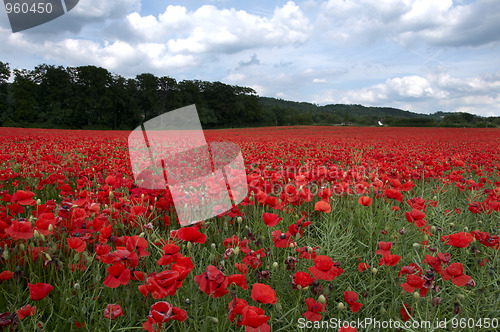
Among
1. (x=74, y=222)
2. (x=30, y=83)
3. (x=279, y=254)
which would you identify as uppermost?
(x=30, y=83)

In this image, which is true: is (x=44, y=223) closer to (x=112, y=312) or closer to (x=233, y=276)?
(x=112, y=312)

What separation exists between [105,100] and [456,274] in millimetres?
54211

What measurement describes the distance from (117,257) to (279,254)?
1.40m

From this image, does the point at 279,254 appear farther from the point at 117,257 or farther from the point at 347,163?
the point at 347,163

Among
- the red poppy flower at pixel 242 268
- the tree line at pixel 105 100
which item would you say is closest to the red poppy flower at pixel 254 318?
the red poppy flower at pixel 242 268

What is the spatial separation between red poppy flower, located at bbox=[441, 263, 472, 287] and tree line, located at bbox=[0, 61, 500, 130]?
49.8 metres

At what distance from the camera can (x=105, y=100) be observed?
159 ft

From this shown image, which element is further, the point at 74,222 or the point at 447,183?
the point at 447,183

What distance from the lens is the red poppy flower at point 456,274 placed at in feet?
4.36

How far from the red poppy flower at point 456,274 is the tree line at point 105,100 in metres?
49.8

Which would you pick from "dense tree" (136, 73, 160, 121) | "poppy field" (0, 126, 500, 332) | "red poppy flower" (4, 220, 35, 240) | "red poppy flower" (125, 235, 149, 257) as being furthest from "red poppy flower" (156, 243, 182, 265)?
"dense tree" (136, 73, 160, 121)

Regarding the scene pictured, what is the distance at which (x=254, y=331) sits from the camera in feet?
3.73

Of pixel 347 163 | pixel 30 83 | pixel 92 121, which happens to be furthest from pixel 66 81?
pixel 347 163

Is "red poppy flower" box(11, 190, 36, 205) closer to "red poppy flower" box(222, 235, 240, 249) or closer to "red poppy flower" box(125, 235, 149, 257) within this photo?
"red poppy flower" box(125, 235, 149, 257)
